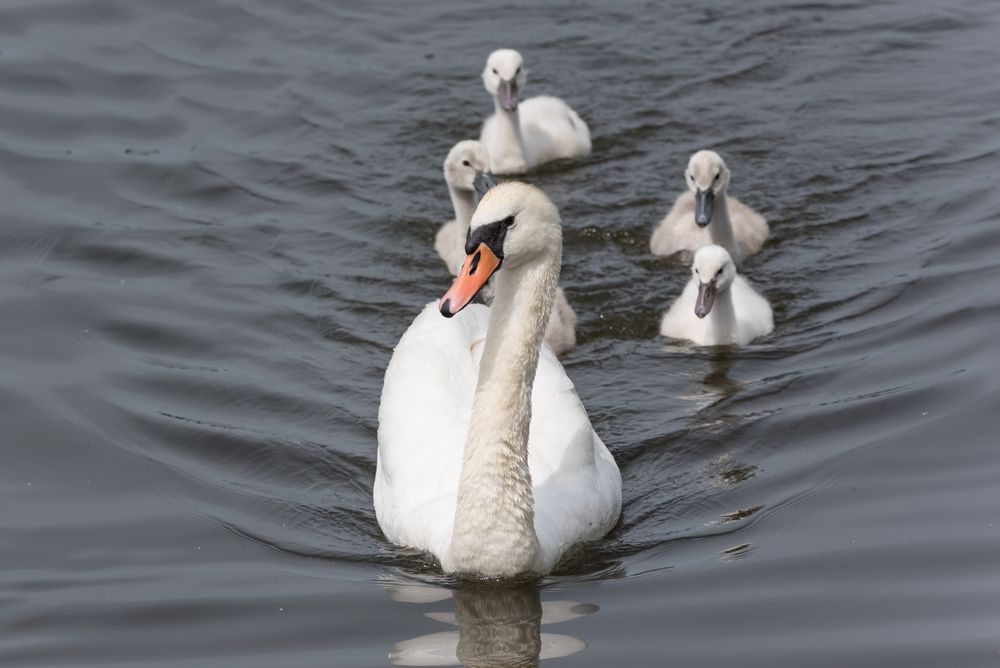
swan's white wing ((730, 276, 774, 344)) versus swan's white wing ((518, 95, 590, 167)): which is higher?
swan's white wing ((518, 95, 590, 167))

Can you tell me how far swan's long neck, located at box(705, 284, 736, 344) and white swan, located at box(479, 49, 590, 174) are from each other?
332 cm

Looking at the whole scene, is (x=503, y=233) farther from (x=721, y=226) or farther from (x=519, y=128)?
(x=519, y=128)

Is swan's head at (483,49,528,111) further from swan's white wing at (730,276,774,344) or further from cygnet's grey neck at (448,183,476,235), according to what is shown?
swan's white wing at (730,276,774,344)

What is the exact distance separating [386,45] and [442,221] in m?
3.85

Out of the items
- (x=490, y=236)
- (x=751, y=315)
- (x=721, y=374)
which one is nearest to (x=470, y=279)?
(x=490, y=236)

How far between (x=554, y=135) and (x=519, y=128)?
0.32m

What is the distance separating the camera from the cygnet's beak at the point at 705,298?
32.8 ft

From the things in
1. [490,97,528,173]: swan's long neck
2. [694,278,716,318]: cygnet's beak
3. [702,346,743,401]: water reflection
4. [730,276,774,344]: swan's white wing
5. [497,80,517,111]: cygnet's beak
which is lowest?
[702,346,743,401]: water reflection

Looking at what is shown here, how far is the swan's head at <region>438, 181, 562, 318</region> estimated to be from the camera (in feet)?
21.9

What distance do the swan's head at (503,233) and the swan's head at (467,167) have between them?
14.8 feet

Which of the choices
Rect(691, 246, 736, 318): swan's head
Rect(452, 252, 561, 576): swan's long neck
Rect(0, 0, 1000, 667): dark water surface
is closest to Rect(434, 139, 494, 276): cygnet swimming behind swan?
Rect(0, 0, 1000, 667): dark water surface

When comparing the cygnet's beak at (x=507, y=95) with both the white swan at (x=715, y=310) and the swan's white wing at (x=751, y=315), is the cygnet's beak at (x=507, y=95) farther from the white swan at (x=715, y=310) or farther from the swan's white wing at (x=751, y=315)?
the swan's white wing at (x=751, y=315)

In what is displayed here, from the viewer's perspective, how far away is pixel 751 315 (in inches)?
411

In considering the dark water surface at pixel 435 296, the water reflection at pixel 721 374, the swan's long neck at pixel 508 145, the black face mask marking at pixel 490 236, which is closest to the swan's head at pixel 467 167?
the dark water surface at pixel 435 296
